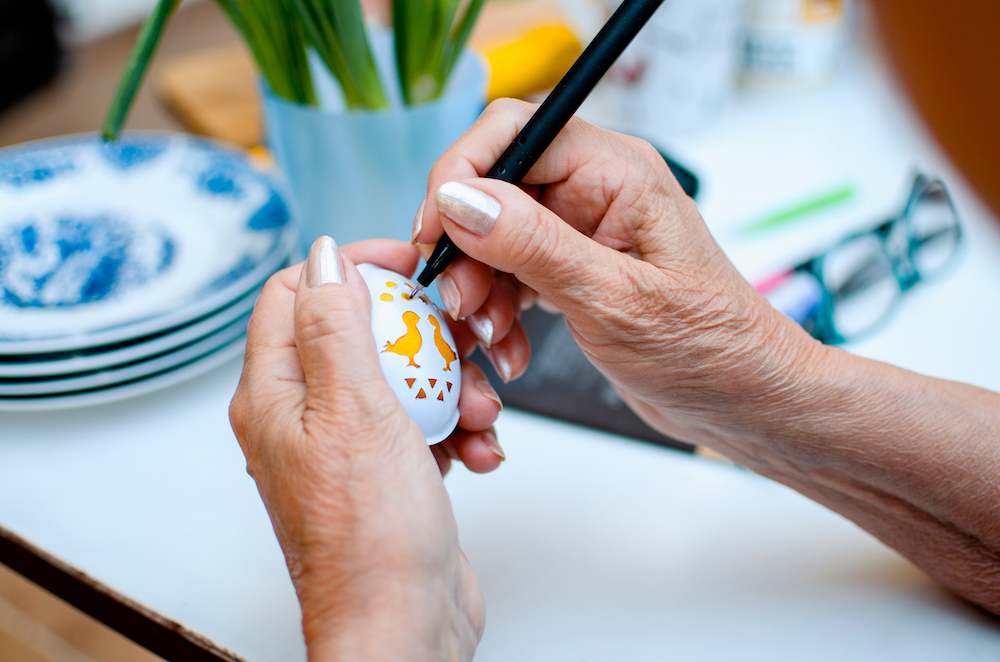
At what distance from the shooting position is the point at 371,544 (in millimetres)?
373

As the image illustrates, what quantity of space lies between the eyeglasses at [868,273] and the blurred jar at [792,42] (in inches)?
11.6

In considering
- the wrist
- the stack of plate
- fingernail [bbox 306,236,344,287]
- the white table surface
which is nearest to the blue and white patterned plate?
the stack of plate

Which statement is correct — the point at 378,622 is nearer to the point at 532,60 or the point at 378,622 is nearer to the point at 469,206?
the point at 469,206

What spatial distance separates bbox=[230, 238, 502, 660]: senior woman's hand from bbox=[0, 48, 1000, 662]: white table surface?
0.11 metres

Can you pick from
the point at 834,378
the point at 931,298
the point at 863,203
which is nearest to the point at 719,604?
the point at 834,378

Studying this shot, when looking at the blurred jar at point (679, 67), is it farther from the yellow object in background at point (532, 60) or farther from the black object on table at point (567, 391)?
the black object on table at point (567, 391)

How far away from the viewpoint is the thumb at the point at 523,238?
0.43 meters

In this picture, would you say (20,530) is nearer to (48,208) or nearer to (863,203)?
(48,208)

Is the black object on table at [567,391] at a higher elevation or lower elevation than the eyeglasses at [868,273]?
lower

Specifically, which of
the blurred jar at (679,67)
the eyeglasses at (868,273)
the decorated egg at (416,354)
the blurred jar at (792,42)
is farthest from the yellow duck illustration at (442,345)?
the blurred jar at (792,42)

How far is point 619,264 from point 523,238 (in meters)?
0.07

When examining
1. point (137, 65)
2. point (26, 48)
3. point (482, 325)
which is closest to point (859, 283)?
point (482, 325)

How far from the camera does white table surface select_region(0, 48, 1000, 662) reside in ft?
1.61

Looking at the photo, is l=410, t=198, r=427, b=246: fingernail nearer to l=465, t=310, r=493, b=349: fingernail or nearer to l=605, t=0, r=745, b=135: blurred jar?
l=465, t=310, r=493, b=349: fingernail
